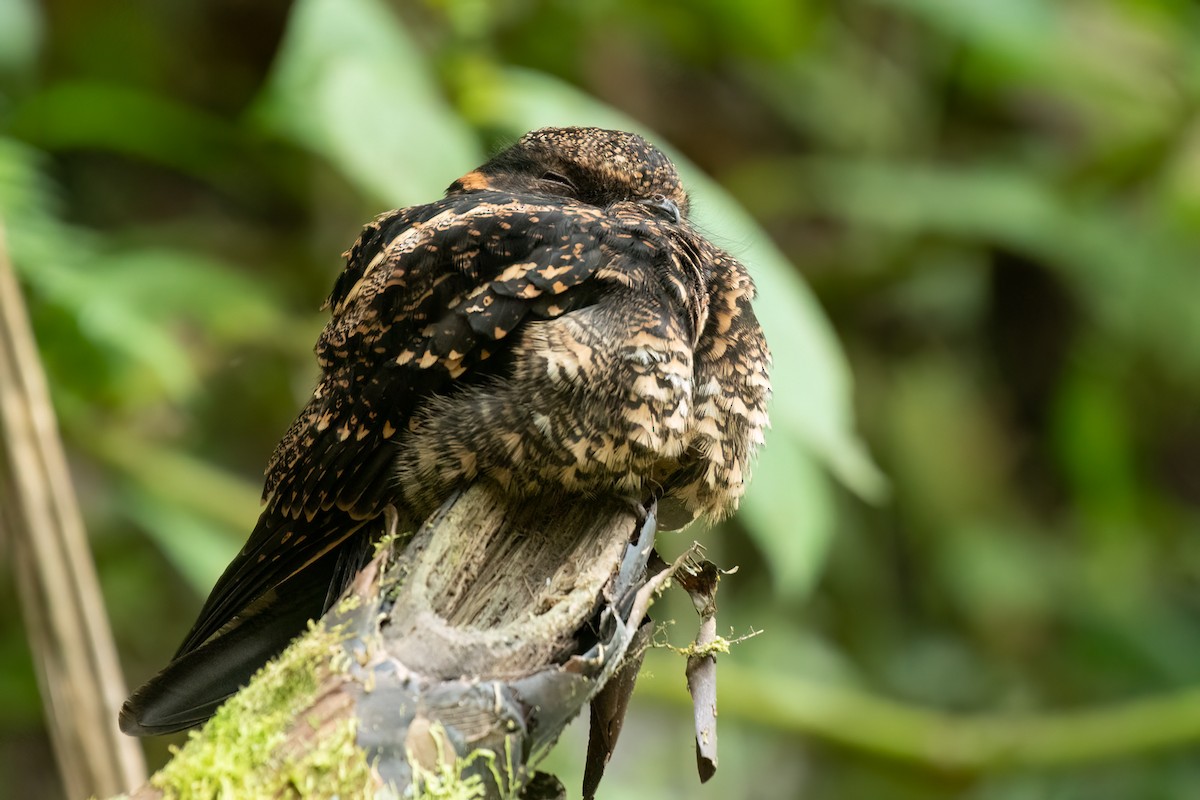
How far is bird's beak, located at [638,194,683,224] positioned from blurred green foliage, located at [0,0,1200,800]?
26 cm

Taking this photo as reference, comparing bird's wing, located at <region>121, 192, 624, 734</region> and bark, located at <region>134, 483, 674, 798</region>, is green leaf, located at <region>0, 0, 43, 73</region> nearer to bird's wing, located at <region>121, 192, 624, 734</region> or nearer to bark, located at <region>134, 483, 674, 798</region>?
bird's wing, located at <region>121, 192, 624, 734</region>

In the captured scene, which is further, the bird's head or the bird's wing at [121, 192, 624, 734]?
the bird's head

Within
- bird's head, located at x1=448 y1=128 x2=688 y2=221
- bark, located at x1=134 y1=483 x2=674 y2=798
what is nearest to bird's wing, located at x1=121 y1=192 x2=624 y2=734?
bark, located at x1=134 y1=483 x2=674 y2=798

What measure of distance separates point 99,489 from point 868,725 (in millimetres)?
2175

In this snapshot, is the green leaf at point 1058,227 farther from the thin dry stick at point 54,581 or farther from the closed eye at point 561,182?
the thin dry stick at point 54,581

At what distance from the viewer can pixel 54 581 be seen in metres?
2.08

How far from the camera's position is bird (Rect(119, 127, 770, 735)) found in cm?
180

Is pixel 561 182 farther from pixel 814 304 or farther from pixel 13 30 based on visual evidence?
pixel 814 304

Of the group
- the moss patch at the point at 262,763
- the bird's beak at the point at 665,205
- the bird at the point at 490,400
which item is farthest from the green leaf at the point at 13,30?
the moss patch at the point at 262,763

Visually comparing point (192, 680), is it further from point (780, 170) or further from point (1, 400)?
point (780, 170)

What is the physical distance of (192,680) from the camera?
1.79m

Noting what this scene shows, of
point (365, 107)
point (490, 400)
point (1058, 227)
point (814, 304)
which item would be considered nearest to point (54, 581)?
point (490, 400)

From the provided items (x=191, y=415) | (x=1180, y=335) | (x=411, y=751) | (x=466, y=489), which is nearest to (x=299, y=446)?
(x=466, y=489)

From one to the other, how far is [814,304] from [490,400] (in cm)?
217
